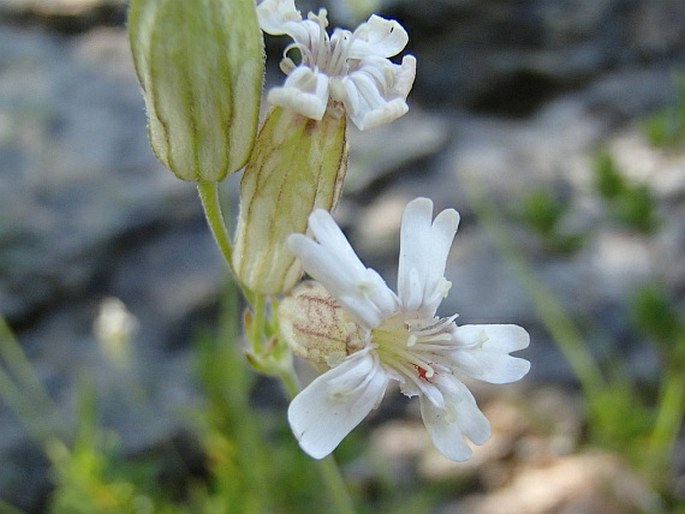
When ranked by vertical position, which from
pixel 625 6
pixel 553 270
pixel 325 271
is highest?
pixel 325 271

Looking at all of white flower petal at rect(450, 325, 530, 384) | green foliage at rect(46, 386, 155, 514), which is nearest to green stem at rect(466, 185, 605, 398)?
green foliage at rect(46, 386, 155, 514)

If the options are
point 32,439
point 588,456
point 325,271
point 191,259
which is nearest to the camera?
point 325,271

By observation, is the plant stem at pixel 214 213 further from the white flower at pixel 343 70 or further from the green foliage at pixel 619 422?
the green foliage at pixel 619 422

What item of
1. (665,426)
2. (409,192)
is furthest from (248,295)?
(409,192)

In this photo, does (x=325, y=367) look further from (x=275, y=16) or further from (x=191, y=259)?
(x=191, y=259)

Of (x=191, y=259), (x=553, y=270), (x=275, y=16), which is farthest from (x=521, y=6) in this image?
(x=275, y=16)

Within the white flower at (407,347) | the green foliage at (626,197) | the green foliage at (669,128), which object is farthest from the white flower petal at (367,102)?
the green foliage at (669,128)

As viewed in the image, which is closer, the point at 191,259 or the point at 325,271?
the point at 325,271

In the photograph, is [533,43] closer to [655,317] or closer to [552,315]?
[552,315]
